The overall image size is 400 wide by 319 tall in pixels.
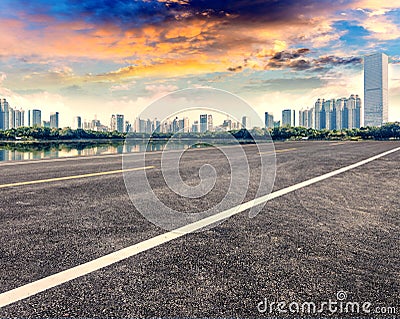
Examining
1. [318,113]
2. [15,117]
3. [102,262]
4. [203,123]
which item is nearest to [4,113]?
[15,117]

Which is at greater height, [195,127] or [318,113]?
[318,113]

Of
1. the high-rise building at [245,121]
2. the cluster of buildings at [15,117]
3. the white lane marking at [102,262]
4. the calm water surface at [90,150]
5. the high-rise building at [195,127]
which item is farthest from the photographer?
the cluster of buildings at [15,117]

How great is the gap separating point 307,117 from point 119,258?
444 ft

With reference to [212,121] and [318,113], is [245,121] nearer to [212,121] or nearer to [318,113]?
[212,121]

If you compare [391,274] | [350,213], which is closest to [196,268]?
[391,274]

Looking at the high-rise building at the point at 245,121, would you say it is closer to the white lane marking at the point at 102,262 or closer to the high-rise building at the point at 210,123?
the high-rise building at the point at 210,123

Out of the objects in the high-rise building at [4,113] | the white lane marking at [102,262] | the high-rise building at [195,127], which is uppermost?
the high-rise building at [4,113]

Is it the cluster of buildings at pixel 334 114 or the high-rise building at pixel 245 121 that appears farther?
the cluster of buildings at pixel 334 114

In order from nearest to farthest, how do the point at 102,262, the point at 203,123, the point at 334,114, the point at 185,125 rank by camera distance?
the point at 102,262 < the point at 185,125 < the point at 203,123 < the point at 334,114

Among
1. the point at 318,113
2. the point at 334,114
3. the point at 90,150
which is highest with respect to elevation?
the point at 334,114

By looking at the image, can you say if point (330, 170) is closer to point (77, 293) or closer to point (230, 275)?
point (230, 275)

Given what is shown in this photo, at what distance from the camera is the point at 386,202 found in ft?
18.4

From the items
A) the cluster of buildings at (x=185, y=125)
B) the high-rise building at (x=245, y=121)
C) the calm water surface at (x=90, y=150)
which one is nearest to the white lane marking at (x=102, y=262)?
the high-rise building at (x=245, y=121)

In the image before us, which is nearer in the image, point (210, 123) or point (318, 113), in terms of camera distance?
point (210, 123)
